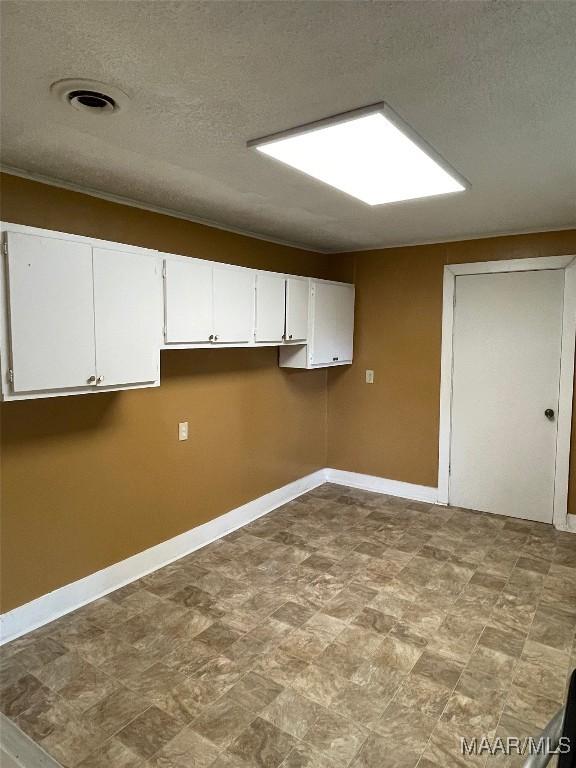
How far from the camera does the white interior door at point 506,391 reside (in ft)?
13.1

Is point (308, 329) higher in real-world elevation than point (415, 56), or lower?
lower

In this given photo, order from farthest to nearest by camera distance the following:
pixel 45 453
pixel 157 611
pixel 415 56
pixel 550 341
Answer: pixel 550 341
pixel 157 611
pixel 45 453
pixel 415 56

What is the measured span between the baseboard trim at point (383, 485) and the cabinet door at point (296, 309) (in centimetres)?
178

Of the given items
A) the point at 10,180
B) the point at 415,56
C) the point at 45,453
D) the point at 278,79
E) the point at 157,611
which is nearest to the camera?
the point at 415,56

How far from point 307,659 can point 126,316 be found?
203cm

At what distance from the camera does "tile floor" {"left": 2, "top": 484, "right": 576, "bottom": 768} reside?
195 centimetres

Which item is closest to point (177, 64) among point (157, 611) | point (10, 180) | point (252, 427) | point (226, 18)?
point (226, 18)

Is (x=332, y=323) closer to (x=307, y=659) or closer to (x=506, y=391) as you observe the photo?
(x=506, y=391)

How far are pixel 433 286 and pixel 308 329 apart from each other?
4.25 ft

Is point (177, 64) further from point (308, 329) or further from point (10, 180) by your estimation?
point (308, 329)

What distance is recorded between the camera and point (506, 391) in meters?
4.20

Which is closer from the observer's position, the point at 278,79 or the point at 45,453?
the point at 278,79

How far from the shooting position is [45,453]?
2.66m

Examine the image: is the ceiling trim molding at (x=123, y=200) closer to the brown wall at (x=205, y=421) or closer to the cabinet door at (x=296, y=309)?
the brown wall at (x=205, y=421)
